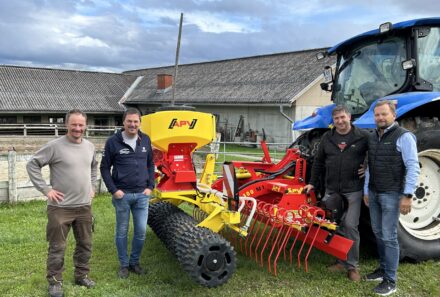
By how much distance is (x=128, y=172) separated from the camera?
405 centimetres

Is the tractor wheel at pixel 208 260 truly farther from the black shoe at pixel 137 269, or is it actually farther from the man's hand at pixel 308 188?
the man's hand at pixel 308 188

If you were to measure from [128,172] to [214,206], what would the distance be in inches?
33.9

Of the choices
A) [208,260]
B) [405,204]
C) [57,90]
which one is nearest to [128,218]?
[208,260]

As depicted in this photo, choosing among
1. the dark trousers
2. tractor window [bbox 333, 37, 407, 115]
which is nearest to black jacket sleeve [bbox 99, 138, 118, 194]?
the dark trousers

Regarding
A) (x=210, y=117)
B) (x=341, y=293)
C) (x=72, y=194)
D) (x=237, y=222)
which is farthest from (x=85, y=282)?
(x=341, y=293)

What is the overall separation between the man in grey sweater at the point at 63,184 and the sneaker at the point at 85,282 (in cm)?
23

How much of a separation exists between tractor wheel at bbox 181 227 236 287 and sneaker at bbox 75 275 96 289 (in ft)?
3.30

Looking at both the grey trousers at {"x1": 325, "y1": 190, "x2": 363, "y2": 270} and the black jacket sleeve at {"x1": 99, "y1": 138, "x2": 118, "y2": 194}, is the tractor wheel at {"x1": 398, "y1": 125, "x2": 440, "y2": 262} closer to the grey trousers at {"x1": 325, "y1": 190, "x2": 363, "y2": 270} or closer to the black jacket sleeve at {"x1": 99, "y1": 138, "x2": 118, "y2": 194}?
the grey trousers at {"x1": 325, "y1": 190, "x2": 363, "y2": 270}

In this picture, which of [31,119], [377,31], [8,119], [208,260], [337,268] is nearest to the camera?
[208,260]

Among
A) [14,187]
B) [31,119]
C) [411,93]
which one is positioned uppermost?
[411,93]

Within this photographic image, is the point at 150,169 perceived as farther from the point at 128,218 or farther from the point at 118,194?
the point at 128,218

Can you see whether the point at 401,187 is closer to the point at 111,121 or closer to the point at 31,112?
the point at 31,112

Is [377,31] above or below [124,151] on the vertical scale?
above

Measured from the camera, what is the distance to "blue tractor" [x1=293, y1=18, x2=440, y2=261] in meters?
4.42
